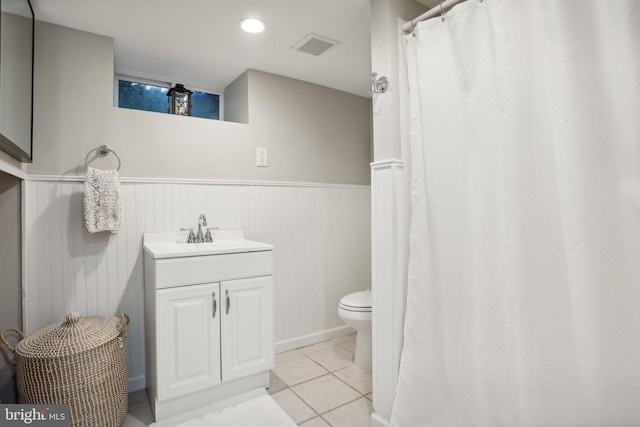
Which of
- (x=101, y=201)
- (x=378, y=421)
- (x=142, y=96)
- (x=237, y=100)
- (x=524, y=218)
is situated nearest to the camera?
(x=524, y=218)

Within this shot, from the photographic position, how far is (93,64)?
2.06 m

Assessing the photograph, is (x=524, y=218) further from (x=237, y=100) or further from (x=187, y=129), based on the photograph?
(x=237, y=100)

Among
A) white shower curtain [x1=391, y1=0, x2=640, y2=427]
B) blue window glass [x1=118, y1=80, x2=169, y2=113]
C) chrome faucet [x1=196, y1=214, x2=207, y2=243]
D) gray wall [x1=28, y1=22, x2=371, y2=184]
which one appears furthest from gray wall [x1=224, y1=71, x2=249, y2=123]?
white shower curtain [x1=391, y1=0, x2=640, y2=427]

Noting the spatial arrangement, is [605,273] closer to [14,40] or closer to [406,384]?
[406,384]

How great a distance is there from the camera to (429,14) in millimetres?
1531

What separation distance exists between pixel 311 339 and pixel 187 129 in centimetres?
190

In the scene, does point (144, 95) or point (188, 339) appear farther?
point (144, 95)

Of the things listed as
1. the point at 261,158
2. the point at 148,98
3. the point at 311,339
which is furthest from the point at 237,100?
the point at 311,339

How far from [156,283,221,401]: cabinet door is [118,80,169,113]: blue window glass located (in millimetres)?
1589

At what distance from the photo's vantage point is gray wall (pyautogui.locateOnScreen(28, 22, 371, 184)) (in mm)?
1962

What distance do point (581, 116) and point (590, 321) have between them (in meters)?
0.64

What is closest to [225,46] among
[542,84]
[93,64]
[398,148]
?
[93,64]

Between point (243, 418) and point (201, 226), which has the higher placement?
point (201, 226)

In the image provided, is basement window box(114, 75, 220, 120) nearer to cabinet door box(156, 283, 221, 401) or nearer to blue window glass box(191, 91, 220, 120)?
blue window glass box(191, 91, 220, 120)
